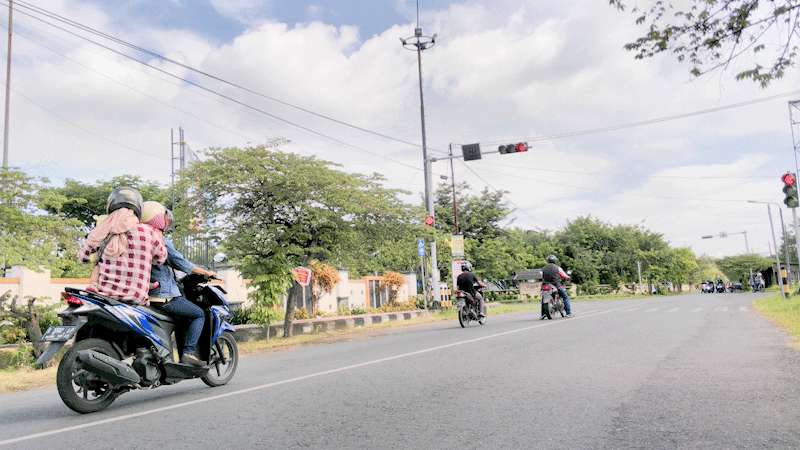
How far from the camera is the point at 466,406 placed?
5008 mm

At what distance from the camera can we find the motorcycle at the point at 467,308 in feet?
50.8

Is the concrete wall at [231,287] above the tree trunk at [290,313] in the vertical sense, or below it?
above

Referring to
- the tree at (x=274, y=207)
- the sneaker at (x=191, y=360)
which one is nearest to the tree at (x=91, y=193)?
the tree at (x=274, y=207)

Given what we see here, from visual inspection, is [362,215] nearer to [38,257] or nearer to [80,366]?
[38,257]

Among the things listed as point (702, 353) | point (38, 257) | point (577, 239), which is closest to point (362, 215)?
point (38, 257)

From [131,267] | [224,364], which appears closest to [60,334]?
[131,267]

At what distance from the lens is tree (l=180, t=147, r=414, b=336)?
1366 cm

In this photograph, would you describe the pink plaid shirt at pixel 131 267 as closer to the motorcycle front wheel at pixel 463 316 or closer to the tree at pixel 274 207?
the tree at pixel 274 207

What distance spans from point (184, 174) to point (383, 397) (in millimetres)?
10154

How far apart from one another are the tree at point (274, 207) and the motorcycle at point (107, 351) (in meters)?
7.95

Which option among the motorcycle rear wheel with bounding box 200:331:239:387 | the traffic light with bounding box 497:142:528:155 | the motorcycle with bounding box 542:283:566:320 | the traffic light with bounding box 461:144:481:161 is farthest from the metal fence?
the traffic light with bounding box 497:142:528:155

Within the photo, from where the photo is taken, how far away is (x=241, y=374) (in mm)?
7703

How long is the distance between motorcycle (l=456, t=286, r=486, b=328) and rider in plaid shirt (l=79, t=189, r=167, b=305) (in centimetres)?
1069

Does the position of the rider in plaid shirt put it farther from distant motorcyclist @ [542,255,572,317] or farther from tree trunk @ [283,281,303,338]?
distant motorcyclist @ [542,255,572,317]
